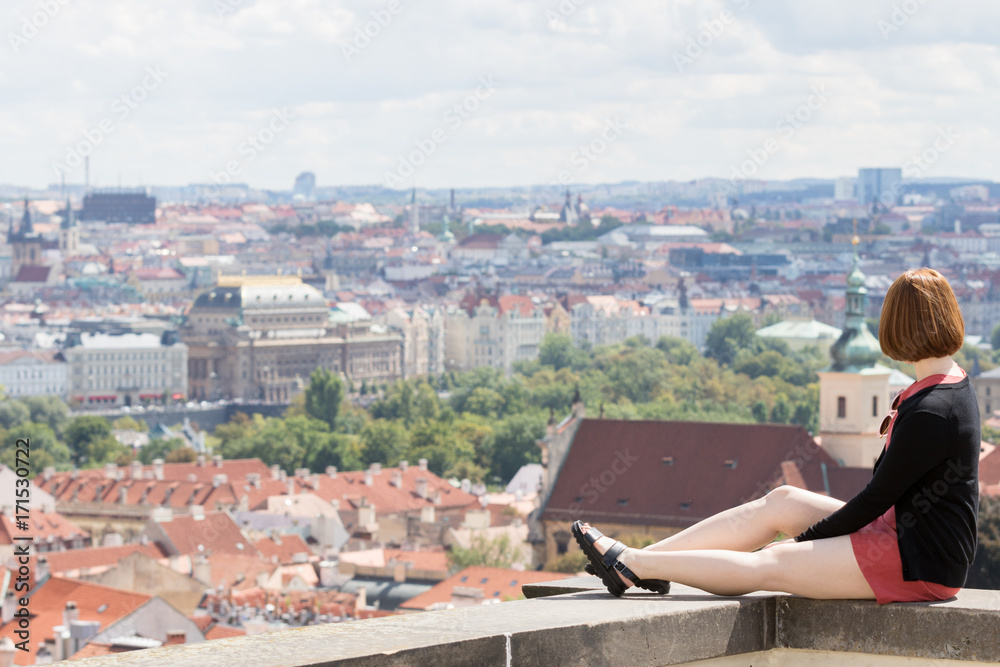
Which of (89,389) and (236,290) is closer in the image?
(89,389)

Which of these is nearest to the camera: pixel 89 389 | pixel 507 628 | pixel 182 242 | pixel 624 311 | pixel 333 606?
pixel 507 628

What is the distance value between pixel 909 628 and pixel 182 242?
176 meters

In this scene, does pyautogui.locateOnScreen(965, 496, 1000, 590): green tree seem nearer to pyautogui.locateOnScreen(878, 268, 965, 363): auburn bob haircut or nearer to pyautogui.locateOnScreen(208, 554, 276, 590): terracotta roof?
pyautogui.locateOnScreen(208, 554, 276, 590): terracotta roof

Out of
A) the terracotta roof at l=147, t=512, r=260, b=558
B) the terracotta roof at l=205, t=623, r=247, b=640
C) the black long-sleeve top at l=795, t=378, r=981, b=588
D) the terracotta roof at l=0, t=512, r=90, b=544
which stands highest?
the black long-sleeve top at l=795, t=378, r=981, b=588

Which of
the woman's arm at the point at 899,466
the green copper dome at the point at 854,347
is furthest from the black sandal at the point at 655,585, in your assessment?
the green copper dome at the point at 854,347

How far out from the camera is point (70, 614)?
2441cm

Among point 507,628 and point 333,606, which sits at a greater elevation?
point 507,628

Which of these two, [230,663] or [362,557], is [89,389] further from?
[230,663]

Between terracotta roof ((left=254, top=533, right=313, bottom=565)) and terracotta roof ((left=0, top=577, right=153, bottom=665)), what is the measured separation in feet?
26.8

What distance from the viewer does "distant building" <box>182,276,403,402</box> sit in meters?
105

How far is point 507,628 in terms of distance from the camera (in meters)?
3.49

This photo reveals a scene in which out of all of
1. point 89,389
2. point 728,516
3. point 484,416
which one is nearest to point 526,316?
point 89,389

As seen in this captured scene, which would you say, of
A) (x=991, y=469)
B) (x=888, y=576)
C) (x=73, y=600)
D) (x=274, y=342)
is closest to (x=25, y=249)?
(x=274, y=342)

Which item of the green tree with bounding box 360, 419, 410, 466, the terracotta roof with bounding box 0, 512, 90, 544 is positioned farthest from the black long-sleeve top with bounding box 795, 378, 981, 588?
the green tree with bounding box 360, 419, 410, 466
